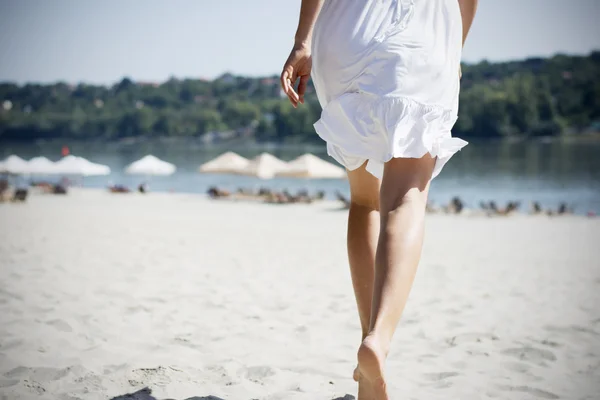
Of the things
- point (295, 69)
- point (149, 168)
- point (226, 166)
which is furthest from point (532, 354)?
point (149, 168)

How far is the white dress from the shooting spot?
1740 millimetres

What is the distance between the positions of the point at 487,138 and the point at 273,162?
260 feet

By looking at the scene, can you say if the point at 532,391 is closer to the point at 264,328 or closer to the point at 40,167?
the point at 264,328

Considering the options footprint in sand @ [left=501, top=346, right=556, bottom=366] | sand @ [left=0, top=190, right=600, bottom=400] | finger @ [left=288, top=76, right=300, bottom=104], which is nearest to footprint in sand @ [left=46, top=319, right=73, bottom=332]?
sand @ [left=0, top=190, right=600, bottom=400]

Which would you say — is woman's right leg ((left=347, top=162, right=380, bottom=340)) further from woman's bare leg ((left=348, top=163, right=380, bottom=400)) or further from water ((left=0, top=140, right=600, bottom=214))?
water ((left=0, top=140, right=600, bottom=214))

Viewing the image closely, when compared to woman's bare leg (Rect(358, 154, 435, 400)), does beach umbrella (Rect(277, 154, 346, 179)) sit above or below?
above

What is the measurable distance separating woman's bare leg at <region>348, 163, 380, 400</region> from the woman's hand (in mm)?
331

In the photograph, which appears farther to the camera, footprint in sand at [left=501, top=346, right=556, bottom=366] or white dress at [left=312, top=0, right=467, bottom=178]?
footprint in sand at [left=501, top=346, right=556, bottom=366]

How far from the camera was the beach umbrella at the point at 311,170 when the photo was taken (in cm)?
2539

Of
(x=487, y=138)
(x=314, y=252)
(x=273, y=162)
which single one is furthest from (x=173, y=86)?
(x=314, y=252)

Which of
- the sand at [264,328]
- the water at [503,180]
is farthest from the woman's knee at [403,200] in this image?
the water at [503,180]

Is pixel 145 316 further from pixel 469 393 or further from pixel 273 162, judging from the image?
pixel 273 162

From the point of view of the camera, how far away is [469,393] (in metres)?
2.30

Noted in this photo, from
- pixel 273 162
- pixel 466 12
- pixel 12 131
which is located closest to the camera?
pixel 466 12
